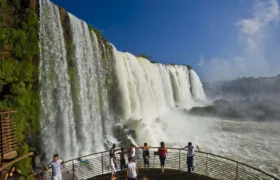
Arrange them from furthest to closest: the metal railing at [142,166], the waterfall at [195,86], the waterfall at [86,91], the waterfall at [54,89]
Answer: the waterfall at [195,86] → the waterfall at [86,91] → the waterfall at [54,89] → the metal railing at [142,166]

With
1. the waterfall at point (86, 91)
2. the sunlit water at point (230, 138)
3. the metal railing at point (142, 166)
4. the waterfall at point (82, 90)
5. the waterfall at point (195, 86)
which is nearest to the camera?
the metal railing at point (142, 166)

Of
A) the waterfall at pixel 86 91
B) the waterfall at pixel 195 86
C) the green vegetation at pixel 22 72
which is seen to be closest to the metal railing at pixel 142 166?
the waterfall at pixel 86 91

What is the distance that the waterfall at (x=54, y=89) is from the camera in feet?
54.5

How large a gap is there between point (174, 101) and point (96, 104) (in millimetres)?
28141

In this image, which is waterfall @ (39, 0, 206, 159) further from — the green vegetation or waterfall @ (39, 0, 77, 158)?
the green vegetation

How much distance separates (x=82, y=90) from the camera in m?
19.9

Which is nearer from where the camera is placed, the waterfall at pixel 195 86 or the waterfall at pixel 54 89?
the waterfall at pixel 54 89

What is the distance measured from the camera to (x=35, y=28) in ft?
54.5

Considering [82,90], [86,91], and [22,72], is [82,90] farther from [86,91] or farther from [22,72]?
[22,72]

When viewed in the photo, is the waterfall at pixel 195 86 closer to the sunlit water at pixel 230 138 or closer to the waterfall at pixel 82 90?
the sunlit water at pixel 230 138

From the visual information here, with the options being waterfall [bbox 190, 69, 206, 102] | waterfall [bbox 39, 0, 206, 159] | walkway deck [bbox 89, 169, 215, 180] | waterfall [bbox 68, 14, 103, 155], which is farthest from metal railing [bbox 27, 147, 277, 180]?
waterfall [bbox 190, 69, 206, 102]

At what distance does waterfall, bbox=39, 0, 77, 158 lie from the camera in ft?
54.5

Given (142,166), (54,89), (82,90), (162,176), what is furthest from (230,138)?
(54,89)

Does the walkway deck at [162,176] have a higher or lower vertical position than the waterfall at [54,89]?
lower
